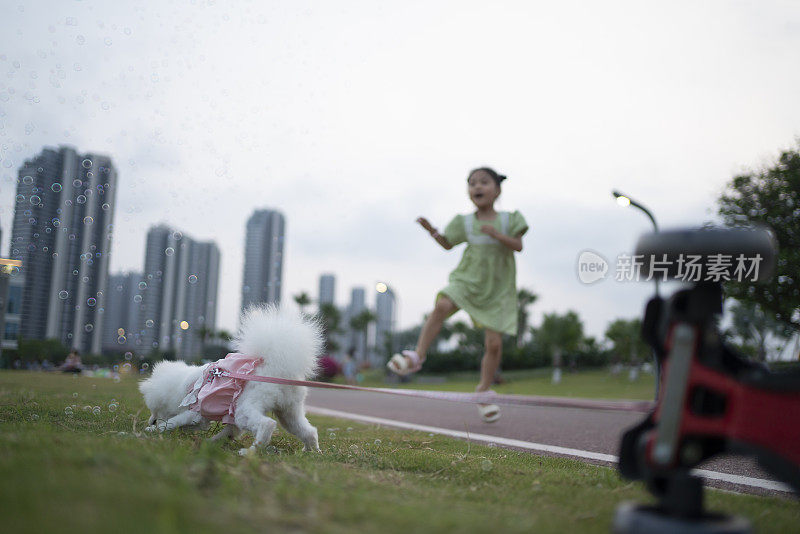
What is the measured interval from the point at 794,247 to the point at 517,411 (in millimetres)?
13986

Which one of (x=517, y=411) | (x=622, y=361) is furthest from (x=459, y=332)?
(x=517, y=411)

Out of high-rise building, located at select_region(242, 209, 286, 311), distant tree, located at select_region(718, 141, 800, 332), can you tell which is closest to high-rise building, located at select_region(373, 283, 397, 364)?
high-rise building, located at select_region(242, 209, 286, 311)

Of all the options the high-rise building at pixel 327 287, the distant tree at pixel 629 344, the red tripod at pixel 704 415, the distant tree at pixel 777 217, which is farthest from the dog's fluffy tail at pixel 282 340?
the high-rise building at pixel 327 287

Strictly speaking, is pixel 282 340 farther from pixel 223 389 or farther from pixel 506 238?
pixel 506 238

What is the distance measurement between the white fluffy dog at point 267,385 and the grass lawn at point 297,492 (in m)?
0.21

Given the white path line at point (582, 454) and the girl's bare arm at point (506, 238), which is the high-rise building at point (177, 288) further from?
the girl's bare arm at point (506, 238)

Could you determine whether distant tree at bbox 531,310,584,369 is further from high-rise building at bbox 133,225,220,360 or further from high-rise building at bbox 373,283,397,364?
high-rise building at bbox 133,225,220,360

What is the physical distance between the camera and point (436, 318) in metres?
4.86

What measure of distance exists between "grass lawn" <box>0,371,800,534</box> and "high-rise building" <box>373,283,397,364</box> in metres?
17.7

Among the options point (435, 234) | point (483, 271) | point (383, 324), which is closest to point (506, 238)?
point (483, 271)

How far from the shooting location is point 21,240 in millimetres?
8750

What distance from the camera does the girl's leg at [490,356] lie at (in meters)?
5.05

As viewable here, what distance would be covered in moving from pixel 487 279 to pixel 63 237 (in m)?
10.6

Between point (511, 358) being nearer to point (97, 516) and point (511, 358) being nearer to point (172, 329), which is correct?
point (172, 329)
